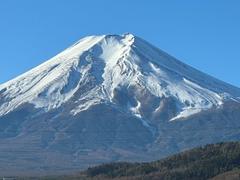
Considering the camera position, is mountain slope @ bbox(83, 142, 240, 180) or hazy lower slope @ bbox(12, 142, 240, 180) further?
mountain slope @ bbox(83, 142, 240, 180)

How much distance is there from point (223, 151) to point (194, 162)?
4449 millimetres

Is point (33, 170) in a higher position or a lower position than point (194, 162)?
higher

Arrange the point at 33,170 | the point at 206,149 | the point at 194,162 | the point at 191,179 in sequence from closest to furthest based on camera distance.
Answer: the point at 191,179 < the point at 194,162 < the point at 206,149 < the point at 33,170

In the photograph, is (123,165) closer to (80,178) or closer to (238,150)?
→ (80,178)

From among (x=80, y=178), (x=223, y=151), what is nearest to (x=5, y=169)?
(x=80, y=178)

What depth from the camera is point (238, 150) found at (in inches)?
4336

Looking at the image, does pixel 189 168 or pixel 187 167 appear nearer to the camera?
pixel 189 168

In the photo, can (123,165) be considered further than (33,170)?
No

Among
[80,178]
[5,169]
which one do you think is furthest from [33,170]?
[80,178]

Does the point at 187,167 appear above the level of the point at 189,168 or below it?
above

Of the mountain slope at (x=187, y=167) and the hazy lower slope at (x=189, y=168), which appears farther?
the mountain slope at (x=187, y=167)

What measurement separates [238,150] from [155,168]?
10.7 m

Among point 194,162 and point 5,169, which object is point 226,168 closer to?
point 194,162

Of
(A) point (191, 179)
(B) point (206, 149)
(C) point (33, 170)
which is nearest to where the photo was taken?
(A) point (191, 179)
